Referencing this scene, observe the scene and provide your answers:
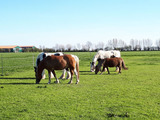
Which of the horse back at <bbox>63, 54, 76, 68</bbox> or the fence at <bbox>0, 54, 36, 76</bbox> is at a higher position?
the horse back at <bbox>63, 54, 76, 68</bbox>

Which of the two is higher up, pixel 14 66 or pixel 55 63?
pixel 55 63

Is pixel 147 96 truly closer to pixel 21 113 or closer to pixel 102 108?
pixel 102 108

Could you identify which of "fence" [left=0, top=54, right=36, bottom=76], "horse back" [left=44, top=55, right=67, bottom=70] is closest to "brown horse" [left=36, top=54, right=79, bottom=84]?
"horse back" [left=44, top=55, right=67, bottom=70]

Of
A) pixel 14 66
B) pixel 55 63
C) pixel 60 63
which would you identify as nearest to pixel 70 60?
pixel 60 63

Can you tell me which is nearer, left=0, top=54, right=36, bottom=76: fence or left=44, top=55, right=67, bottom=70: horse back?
left=44, top=55, right=67, bottom=70: horse back

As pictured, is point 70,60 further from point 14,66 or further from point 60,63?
point 14,66

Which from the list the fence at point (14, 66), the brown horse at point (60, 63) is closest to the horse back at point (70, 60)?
the brown horse at point (60, 63)

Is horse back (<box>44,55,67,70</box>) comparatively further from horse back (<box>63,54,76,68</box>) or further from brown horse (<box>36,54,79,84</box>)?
horse back (<box>63,54,76,68</box>)

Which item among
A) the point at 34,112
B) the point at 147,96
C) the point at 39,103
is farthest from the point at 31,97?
the point at 147,96

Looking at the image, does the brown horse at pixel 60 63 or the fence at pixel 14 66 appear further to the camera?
the fence at pixel 14 66

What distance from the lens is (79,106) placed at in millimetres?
5707

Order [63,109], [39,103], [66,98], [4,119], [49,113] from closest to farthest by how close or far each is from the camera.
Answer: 1. [4,119]
2. [49,113]
3. [63,109]
4. [39,103]
5. [66,98]

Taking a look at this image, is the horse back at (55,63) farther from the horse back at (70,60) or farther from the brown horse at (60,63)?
the horse back at (70,60)

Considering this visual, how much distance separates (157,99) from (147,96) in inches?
17.7
